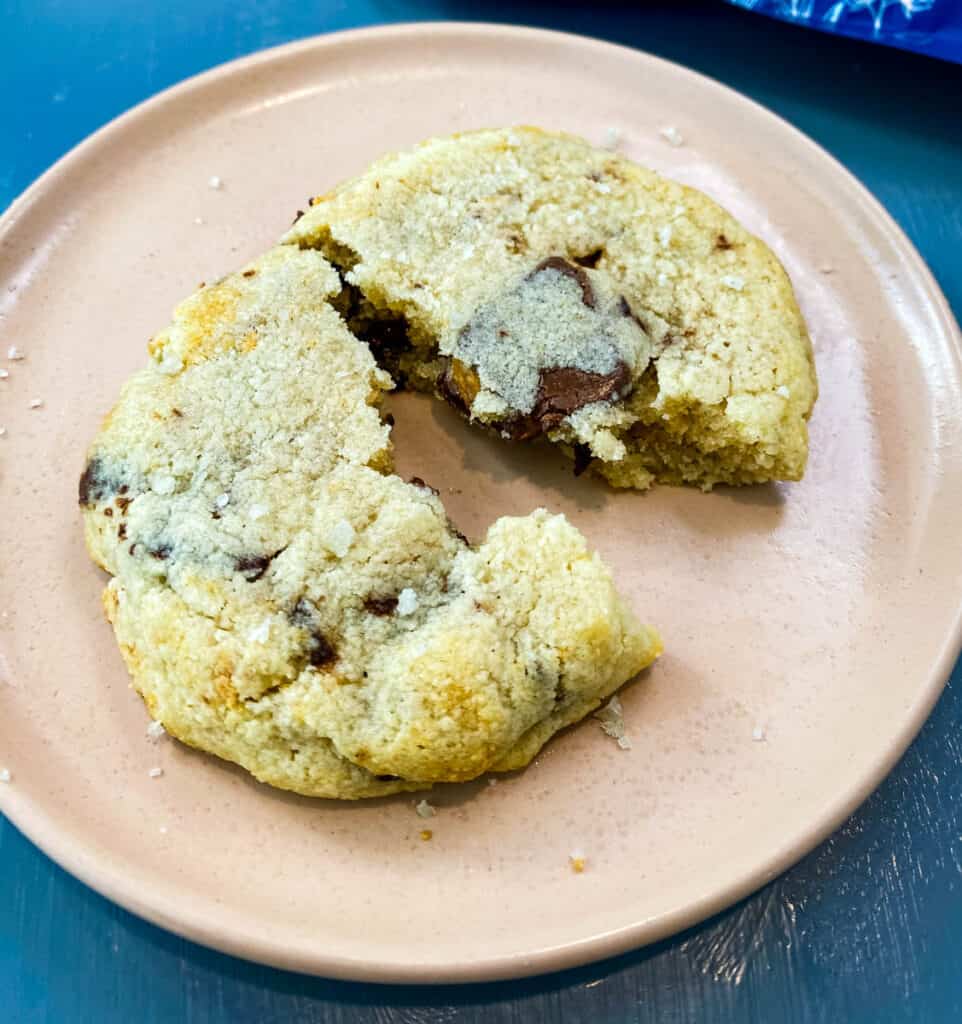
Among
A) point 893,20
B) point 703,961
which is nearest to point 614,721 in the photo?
point 703,961

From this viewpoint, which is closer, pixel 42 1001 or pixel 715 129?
pixel 42 1001

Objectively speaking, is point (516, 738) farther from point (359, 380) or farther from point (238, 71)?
point (238, 71)

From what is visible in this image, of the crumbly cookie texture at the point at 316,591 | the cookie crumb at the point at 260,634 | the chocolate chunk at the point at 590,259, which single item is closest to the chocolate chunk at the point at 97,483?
the crumbly cookie texture at the point at 316,591

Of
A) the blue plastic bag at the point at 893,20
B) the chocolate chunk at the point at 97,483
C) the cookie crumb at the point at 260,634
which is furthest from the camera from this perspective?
the blue plastic bag at the point at 893,20

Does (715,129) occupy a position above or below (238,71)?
below

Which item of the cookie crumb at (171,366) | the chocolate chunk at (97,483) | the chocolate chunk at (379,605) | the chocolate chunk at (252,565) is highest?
the cookie crumb at (171,366)

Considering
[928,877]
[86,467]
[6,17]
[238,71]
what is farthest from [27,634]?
[6,17]

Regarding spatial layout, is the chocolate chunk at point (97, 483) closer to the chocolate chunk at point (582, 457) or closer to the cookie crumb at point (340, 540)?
the cookie crumb at point (340, 540)
